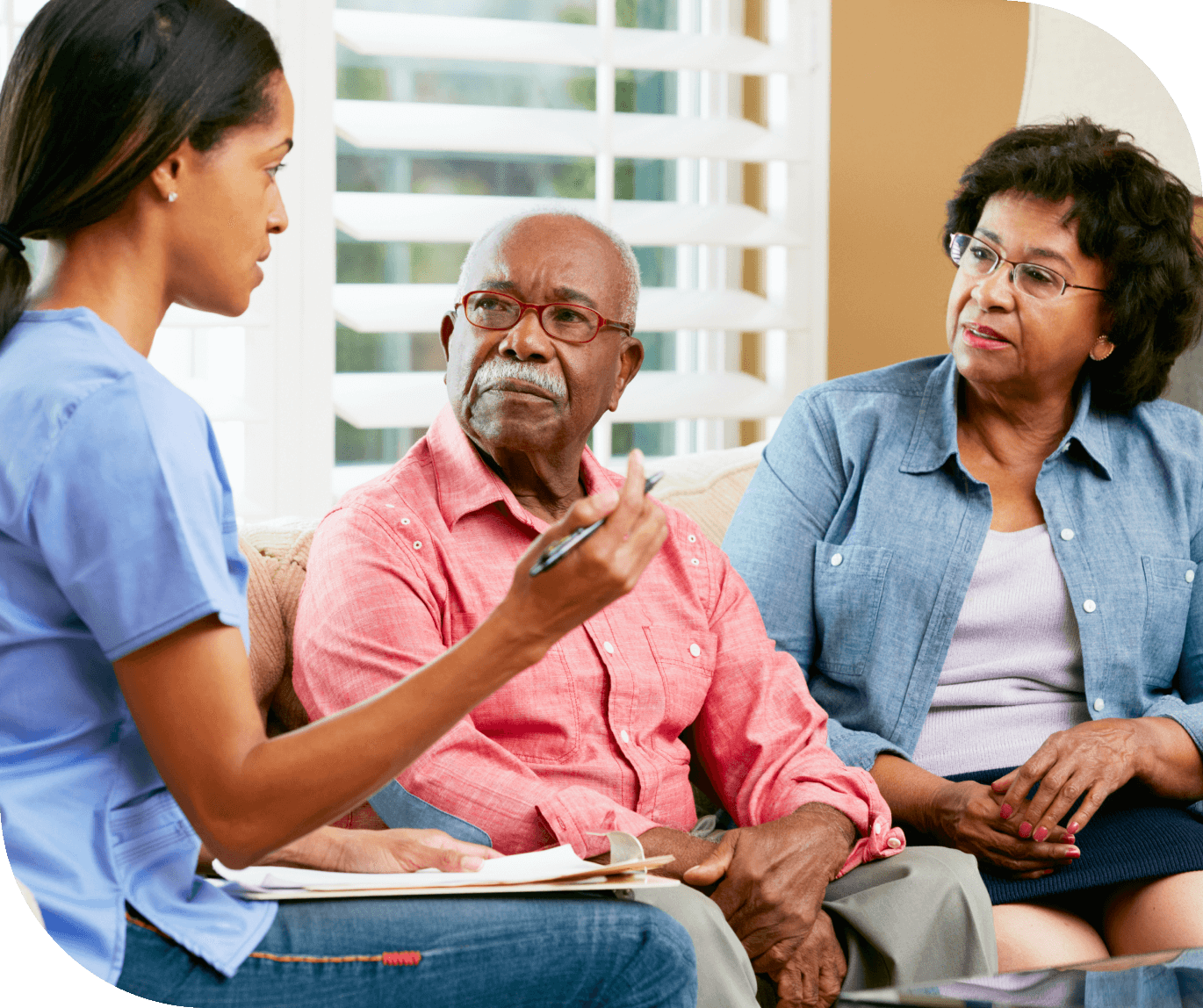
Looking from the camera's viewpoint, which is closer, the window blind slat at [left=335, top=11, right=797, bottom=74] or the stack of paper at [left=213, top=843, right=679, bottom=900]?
the stack of paper at [left=213, top=843, right=679, bottom=900]

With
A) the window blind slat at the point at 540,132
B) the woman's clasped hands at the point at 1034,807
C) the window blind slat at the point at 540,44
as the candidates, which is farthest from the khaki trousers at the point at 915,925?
the window blind slat at the point at 540,44

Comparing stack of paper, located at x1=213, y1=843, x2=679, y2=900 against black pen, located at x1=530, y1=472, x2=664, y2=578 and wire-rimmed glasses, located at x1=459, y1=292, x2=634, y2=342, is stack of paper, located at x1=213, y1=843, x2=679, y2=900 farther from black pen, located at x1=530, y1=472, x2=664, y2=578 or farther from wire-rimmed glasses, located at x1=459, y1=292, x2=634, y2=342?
wire-rimmed glasses, located at x1=459, y1=292, x2=634, y2=342

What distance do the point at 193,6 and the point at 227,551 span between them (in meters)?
0.45

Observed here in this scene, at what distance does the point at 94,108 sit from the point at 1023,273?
144 centimetres

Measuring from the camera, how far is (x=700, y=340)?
302 cm

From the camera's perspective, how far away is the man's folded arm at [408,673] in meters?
1.42

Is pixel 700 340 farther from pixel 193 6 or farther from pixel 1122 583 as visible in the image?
pixel 193 6

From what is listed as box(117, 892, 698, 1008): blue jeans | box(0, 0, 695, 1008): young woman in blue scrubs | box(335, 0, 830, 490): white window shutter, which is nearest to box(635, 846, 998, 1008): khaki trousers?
box(117, 892, 698, 1008): blue jeans

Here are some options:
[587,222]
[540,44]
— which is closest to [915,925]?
[587,222]

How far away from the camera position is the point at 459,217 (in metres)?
2.53

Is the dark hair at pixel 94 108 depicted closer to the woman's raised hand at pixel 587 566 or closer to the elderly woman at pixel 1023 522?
the woman's raised hand at pixel 587 566

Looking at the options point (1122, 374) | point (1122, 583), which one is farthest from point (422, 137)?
point (1122, 583)

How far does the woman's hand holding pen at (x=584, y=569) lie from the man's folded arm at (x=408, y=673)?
466mm

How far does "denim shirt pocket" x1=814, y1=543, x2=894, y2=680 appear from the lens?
1.90m
